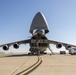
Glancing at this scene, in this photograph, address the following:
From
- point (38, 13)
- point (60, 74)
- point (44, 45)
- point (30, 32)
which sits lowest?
point (60, 74)

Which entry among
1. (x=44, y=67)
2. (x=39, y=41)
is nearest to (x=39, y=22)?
(x=39, y=41)

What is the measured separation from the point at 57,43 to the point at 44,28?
783 centimetres

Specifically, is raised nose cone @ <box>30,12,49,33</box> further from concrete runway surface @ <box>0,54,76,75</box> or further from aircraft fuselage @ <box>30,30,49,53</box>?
concrete runway surface @ <box>0,54,76,75</box>

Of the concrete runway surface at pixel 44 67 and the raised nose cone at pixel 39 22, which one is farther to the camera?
the raised nose cone at pixel 39 22

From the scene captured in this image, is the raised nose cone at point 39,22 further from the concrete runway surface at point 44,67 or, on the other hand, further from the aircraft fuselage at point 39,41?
the concrete runway surface at point 44,67

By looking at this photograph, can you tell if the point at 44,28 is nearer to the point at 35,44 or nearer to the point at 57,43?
the point at 35,44

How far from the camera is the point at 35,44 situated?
134 ft

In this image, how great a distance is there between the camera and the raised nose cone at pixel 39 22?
40750mm

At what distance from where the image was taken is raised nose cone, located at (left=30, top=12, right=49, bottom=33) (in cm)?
4075

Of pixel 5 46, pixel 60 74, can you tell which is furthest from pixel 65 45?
pixel 60 74

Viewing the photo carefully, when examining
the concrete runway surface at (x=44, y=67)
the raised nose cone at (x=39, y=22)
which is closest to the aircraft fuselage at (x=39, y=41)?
the raised nose cone at (x=39, y=22)

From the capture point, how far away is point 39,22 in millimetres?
40750

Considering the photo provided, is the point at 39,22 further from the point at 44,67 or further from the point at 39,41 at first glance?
the point at 44,67

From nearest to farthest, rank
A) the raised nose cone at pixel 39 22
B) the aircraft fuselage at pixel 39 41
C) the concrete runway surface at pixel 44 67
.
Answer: the concrete runway surface at pixel 44 67 < the raised nose cone at pixel 39 22 < the aircraft fuselage at pixel 39 41
